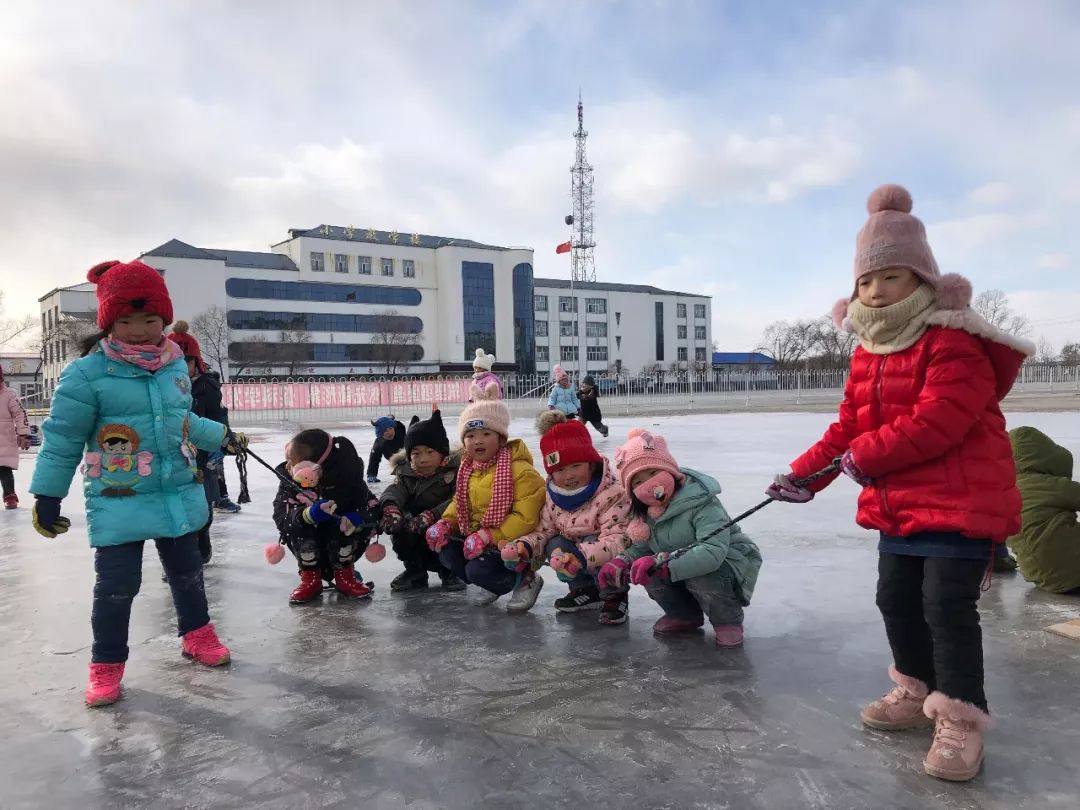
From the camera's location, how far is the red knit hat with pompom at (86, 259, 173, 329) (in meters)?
2.98

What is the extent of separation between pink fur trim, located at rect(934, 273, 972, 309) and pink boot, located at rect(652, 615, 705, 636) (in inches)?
71.6

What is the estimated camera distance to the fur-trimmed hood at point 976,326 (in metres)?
2.25

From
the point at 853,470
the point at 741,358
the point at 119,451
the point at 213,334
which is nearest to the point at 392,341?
the point at 213,334

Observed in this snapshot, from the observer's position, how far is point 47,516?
2.88 meters

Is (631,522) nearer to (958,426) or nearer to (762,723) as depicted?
(762,723)

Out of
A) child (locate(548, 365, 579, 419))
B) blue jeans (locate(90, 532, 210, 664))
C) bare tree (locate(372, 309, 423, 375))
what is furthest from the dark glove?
bare tree (locate(372, 309, 423, 375))

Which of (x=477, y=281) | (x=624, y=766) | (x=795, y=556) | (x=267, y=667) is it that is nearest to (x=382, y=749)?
(x=624, y=766)

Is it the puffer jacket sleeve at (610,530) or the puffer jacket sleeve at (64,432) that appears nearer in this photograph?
the puffer jacket sleeve at (64,432)

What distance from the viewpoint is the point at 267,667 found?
3.18 m

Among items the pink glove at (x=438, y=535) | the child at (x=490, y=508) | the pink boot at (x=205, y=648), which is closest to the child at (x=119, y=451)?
the pink boot at (x=205, y=648)

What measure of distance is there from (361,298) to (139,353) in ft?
206

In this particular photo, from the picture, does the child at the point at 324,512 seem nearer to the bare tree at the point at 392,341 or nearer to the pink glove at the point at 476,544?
the pink glove at the point at 476,544

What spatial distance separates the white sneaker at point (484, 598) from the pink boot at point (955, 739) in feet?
7.45

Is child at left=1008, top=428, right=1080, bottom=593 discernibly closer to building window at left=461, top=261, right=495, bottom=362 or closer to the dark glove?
the dark glove
